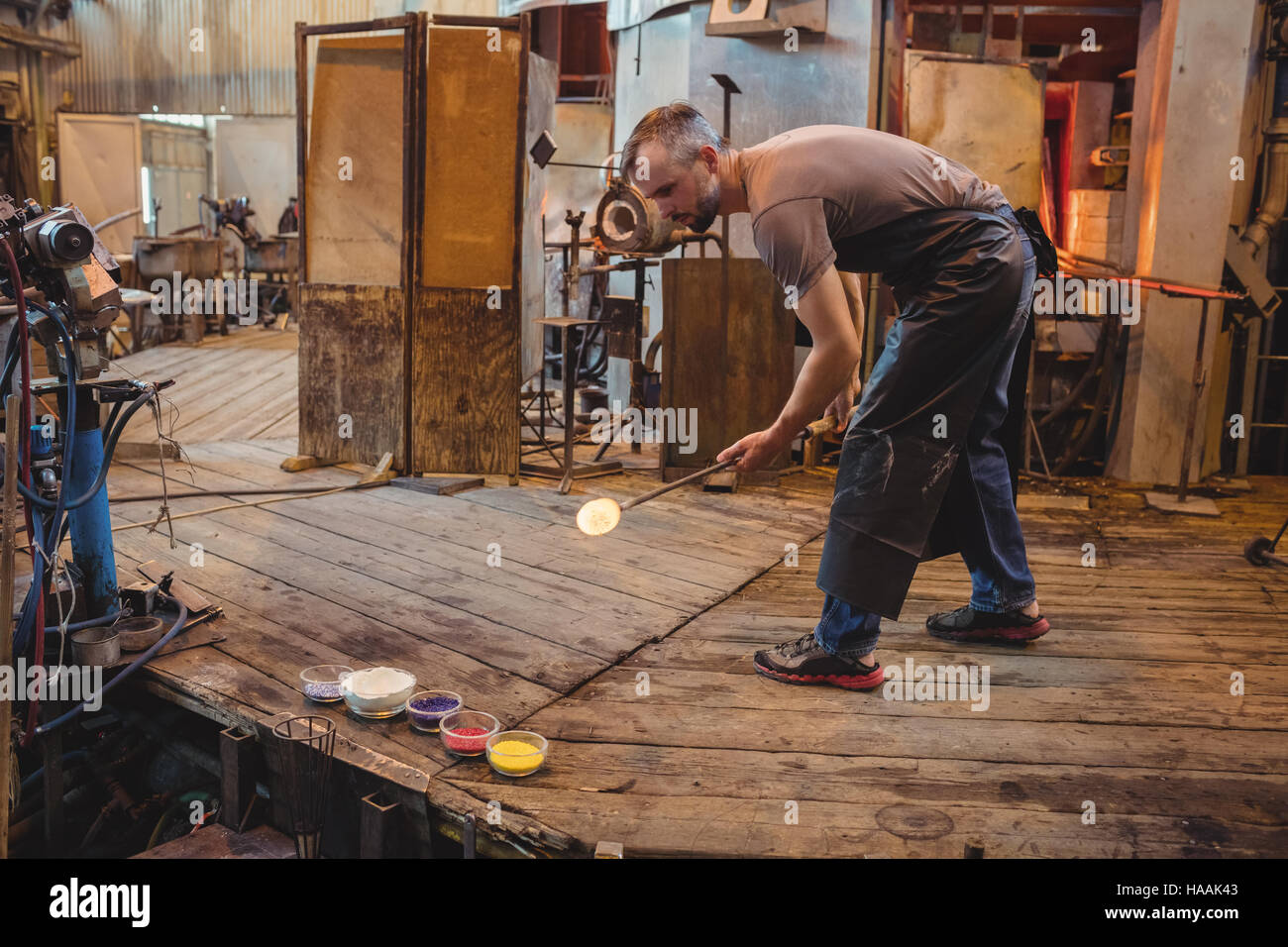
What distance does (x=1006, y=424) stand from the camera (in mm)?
3598

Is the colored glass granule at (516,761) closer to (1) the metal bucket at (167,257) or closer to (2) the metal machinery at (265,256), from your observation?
(1) the metal bucket at (167,257)

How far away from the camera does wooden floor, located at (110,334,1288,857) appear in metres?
2.56

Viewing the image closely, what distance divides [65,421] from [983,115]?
5.82 meters

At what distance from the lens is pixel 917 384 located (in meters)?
3.10

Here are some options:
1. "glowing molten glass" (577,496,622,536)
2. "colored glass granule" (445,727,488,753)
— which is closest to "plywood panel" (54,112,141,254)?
"glowing molten glass" (577,496,622,536)

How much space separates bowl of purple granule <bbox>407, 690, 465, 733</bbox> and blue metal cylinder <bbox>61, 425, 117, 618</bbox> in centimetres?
127

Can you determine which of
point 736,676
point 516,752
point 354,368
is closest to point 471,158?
point 354,368

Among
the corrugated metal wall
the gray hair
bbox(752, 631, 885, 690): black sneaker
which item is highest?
the corrugated metal wall

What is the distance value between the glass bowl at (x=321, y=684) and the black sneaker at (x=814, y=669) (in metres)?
1.29

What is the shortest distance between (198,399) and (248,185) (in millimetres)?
10248

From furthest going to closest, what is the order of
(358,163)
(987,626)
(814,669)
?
1. (358,163)
2. (987,626)
3. (814,669)

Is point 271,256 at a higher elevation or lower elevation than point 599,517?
higher

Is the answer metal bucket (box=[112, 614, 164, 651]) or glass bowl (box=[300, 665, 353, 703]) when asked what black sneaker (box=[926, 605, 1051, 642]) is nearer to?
glass bowl (box=[300, 665, 353, 703])

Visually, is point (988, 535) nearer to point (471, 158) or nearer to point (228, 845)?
point (228, 845)
